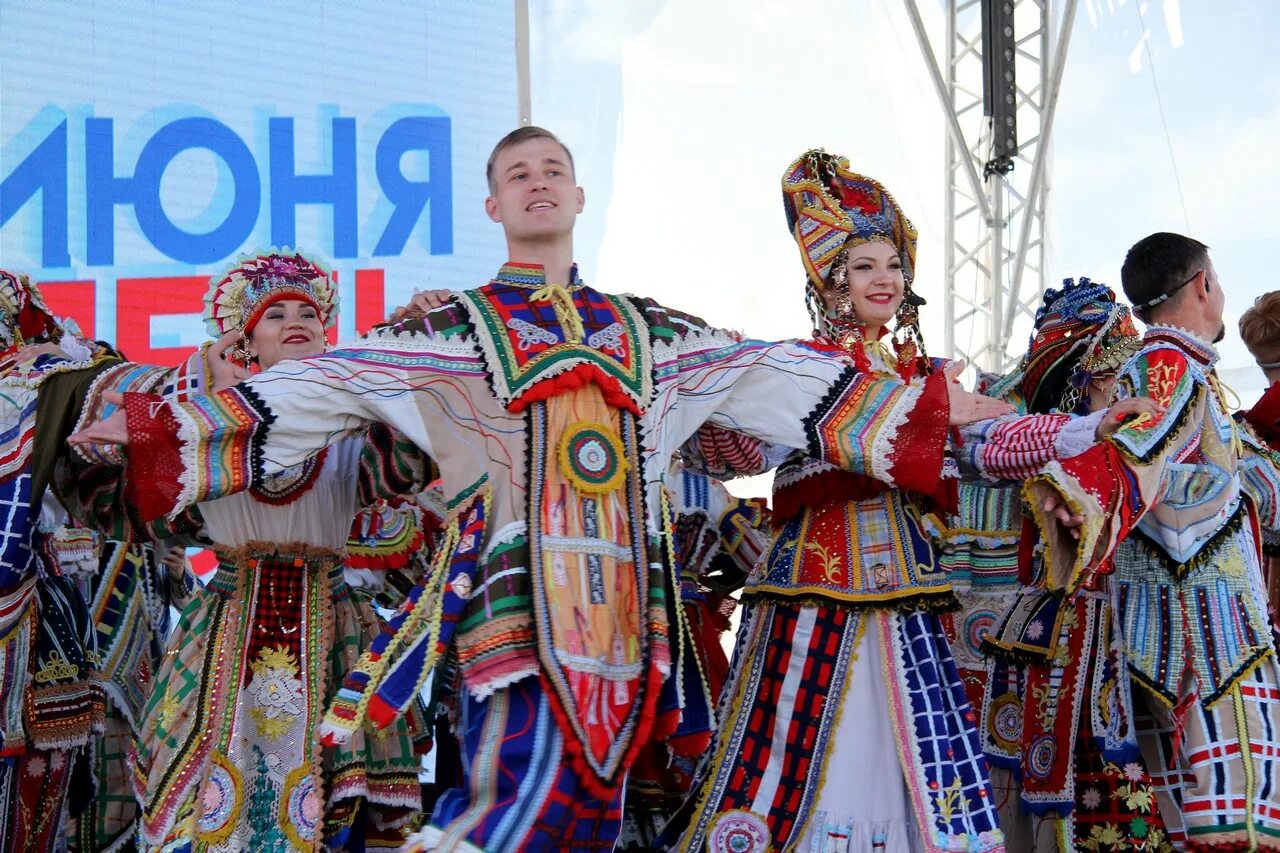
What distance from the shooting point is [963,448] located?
3719mm

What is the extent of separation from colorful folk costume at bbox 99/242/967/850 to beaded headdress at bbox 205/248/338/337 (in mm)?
967

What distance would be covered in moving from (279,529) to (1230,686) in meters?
2.29

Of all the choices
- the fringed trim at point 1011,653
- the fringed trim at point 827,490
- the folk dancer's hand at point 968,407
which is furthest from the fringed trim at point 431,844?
the fringed trim at point 1011,653

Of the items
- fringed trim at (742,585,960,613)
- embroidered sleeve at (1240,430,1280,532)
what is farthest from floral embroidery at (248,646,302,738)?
embroidered sleeve at (1240,430,1280,532)

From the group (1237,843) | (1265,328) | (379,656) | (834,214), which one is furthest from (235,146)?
(1237,843)

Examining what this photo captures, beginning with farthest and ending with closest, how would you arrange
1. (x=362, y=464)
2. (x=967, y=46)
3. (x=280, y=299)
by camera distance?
(x=967, y=46) → (x=280, y=299) → (x=362, y=464)

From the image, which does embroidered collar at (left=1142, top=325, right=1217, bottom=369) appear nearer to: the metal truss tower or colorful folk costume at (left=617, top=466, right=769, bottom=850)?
colorful folk costume at (left=617, top=466, right=769, bottom=850)

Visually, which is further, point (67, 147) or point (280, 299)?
point (67, 147)

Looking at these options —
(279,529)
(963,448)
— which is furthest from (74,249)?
(963,448)

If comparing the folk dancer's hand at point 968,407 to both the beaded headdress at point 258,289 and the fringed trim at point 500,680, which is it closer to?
the fringed trim at point 500,680

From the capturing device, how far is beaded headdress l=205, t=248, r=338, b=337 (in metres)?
4.25

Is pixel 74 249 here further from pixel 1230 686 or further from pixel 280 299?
pixel 1230 686

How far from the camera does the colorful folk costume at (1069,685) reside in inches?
157

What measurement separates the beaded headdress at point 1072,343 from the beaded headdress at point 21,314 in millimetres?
2948
